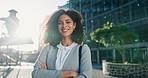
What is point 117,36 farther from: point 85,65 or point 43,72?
point 43,72

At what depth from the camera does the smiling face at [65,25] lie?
2.32 m

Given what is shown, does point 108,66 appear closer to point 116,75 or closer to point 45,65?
point 116,75

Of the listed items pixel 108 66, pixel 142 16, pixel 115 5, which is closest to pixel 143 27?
pixel 142 16

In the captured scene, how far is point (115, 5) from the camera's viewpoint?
3158 centimetres

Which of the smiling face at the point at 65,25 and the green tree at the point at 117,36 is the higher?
the green tree at the point at 117,36

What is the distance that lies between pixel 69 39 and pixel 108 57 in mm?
31133

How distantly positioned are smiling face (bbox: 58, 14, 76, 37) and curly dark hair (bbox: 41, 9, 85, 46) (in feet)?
0.16

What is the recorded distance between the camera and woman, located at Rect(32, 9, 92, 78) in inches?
83.1

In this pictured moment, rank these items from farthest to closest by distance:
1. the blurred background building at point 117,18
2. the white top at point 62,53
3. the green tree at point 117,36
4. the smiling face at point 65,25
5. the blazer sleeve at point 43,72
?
the blurred background building at point 117,18 → the green tree at point 117,36 → the smiling face at point 65,25 → the white top at point 62,53 → the blazer sleeve at point 43,72

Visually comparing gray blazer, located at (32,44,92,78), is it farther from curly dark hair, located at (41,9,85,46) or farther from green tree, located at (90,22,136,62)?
green tree, located at (90,22,136,62)

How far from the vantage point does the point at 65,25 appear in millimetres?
2307

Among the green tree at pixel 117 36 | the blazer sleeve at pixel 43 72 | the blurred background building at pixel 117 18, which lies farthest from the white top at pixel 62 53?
the blurred background building at pixel 117 18

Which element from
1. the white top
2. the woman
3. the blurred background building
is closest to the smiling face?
the woman

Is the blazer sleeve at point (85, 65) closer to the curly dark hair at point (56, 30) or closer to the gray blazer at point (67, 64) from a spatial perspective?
the gray blazer at point (67, 64)
